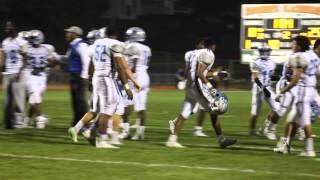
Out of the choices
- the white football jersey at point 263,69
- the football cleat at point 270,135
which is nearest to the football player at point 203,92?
the football cleat at point 270,135

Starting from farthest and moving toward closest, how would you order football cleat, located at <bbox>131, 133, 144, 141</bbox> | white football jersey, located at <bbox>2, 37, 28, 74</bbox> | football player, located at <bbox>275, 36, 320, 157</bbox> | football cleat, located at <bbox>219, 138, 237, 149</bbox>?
1. white football jersey, located at <bbox>2, 37, 28, 74</bbox>
2. football cleat, located at <bbox>131, 133, 144, 141</bbox>
3. football cleat, located at <bbox>219, 138, 237, 149</bbox>
4. football player, located at <bbox>275, 36, 320, 157</bbox>

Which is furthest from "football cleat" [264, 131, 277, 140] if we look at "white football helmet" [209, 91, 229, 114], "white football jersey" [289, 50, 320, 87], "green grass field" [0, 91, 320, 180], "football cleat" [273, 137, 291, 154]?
"white football jersey" [289, 50, 320, 87]

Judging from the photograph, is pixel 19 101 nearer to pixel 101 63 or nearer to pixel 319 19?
pixel 101 63

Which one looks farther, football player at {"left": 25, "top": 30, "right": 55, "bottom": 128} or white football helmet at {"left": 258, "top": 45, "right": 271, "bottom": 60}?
white football helmet at {"left": 258, "top": 45, "right": 271, "bottom": 60}

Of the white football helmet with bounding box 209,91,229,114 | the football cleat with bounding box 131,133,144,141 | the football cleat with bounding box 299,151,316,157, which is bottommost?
the football cleat with bounding box 131,133,144,141

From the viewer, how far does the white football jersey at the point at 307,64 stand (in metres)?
9.29

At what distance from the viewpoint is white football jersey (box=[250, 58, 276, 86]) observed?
42.2 ft

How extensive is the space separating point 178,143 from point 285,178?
3.30 metres

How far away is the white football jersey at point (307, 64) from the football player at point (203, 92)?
1.26 metres

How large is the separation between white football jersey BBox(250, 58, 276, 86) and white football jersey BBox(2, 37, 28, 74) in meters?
4.43

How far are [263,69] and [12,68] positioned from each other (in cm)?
476

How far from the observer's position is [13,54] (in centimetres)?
1260

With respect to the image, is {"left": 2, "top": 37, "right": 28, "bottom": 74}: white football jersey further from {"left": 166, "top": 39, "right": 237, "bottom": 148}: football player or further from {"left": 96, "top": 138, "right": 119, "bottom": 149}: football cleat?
{"left": 166, "top": 39, "right": 237, "bottom": 148}: football player

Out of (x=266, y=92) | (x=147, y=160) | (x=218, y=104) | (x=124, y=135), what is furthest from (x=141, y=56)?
(x=147, y=160)
